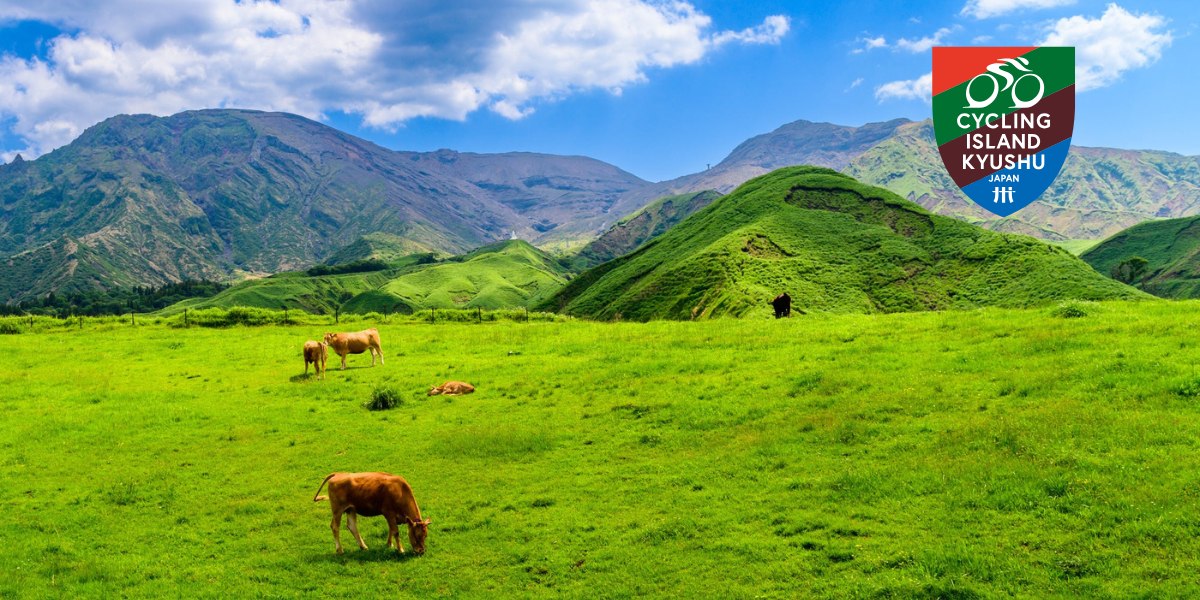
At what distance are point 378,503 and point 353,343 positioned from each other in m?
21.5

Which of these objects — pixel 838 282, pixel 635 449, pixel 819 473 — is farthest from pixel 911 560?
pixel 838 282

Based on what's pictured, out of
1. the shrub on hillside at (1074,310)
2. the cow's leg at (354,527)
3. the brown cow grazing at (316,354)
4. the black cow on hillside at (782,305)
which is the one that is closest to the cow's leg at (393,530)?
the cow's leg at (354,527)

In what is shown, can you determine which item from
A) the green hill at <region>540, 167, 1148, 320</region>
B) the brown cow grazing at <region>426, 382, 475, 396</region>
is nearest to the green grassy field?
the brown cow grazing at <region>426, 382, 475, 396</region>

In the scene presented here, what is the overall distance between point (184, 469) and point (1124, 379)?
2945cm

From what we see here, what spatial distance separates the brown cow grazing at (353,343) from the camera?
33281mm

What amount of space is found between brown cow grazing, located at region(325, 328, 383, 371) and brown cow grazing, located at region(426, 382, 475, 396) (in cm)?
771

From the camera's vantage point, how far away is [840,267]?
335 feet

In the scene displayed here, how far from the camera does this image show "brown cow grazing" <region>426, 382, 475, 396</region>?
2769 centimetres

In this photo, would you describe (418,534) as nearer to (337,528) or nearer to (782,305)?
(337,528)

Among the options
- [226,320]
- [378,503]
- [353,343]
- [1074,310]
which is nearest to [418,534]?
[378,503]

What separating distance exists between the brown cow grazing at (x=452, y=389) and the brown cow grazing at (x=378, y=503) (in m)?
13.2

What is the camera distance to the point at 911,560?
11.7 metres

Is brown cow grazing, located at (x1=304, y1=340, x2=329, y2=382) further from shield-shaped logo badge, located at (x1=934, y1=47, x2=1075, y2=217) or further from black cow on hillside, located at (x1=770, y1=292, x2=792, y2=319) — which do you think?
shield-shaped logo badge, located at (x1=934, y1=47, x2=1075, y2=217)

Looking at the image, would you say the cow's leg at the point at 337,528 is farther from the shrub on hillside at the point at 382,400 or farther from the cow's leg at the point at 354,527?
the shrub on hillside at the point at 382,400
